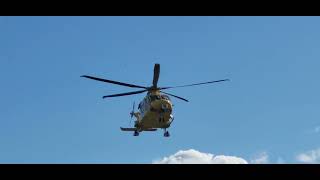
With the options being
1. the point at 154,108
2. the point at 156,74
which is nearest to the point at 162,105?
the point at 154,108

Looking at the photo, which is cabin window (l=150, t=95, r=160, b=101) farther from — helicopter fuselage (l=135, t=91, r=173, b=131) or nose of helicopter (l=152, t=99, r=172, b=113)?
nose of helicopter (l=152, t=99, r=172, b=113)

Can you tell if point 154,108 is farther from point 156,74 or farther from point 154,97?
point 156,74

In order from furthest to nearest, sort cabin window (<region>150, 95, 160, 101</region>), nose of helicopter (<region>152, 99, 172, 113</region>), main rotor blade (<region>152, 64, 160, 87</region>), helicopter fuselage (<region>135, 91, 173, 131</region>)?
main rotor blade (<region>152, 64, 160, 87</region>)
cabin window (<region>150, 95, 160, 101</region>)
helicopter fuselage (<region>135, 91, 173, 131</region>)
nose of helicopter (<region>152, 99, 172, 113</region>)

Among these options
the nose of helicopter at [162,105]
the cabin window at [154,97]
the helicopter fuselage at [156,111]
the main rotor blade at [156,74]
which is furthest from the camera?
the main rotor blade at [156,74]

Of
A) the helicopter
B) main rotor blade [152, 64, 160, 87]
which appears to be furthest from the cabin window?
main rotor blade [152, 64, 160, 87]

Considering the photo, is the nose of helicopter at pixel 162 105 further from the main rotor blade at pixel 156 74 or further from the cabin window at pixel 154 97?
the main rotor blade at pixel 156 74

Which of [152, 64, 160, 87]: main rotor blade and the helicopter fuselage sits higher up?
[152, 64, 160, 87]: main rotor blade

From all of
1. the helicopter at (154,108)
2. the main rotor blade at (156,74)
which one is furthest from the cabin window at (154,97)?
the main rotor blade at (156,74)
